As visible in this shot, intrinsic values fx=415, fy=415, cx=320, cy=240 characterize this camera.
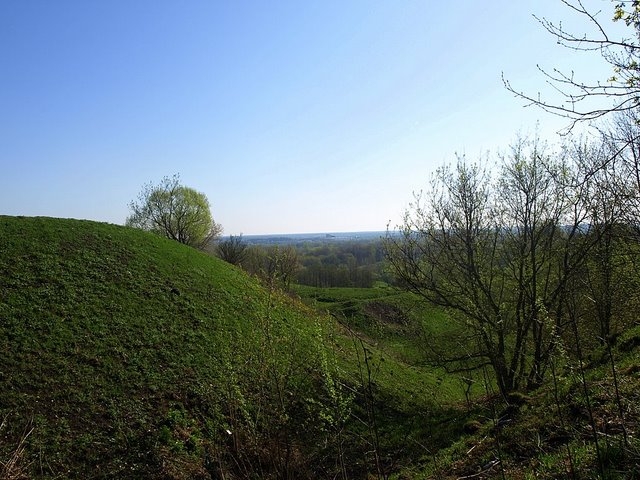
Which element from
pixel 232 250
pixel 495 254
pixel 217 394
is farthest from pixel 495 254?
pixel 232 250

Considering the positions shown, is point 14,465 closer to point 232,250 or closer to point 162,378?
point 162,378

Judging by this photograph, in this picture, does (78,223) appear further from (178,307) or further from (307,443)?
(307,443)

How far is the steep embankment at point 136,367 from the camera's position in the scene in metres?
7.82

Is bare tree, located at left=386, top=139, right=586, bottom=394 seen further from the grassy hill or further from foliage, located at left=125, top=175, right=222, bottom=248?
foliage, located at left=125, top=175, right=222, bottom=248

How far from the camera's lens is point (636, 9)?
11.7 feet

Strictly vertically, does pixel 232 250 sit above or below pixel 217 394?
above

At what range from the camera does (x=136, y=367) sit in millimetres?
12094

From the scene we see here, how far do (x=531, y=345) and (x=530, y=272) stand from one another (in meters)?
2.34

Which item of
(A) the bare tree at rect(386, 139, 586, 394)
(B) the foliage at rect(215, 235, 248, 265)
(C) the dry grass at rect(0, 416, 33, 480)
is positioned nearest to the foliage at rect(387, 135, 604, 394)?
(A) the bare tree at rect(386, 139, 586, 394)

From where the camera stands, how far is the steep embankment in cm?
782

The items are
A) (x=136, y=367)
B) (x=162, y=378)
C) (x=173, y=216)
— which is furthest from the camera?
(x=173, y=216)

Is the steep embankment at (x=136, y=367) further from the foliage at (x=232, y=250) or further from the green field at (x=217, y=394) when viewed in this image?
the foliage at (x=232, y=250)

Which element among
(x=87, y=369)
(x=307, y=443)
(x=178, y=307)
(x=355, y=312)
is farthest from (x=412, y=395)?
(x=355, y=312)

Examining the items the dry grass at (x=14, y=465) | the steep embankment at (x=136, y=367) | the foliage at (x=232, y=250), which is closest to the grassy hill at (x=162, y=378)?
the steep embankment at (x=136, y=367)
